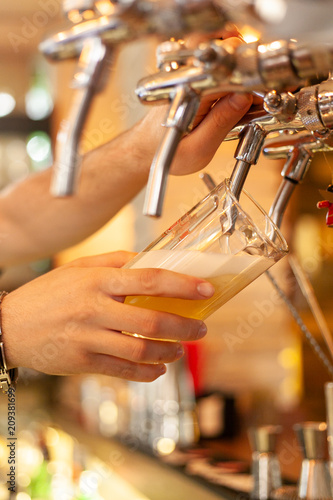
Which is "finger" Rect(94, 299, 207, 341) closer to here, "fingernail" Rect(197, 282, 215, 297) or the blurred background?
"fingernail" Rect(197, 282, 215, 297)

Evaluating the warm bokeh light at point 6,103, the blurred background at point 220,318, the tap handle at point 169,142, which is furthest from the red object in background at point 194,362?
the warm bokeh light at point 6,103

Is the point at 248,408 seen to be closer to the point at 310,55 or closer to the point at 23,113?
the point at 310,55

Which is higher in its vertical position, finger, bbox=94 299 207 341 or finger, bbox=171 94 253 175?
finger, bbox=171 94 253 175

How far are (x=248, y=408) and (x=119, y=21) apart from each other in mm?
1934

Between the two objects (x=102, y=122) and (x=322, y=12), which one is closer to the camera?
(x=322, y=12)

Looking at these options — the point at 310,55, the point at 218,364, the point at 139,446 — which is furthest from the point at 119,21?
the point at 218,364

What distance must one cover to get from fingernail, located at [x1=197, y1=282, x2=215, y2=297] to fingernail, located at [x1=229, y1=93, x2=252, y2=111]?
0.22 meters

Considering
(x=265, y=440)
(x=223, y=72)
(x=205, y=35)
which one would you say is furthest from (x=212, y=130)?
(x=265, y=440)

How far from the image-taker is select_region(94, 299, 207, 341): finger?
74 centimetres

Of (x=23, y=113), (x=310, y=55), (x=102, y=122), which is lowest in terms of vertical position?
(x=310, y=55)

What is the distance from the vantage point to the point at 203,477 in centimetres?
128

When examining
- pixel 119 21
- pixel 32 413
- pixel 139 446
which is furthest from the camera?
pixel 32 413

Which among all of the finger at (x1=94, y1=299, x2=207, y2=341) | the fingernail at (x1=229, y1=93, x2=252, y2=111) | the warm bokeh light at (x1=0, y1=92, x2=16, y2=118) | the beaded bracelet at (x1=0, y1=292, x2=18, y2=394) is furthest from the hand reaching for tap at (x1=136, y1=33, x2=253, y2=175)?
the warm bokeh light at (x1=0, y1=92, x2=16, y2=118)

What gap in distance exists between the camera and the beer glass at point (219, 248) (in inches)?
29.0
